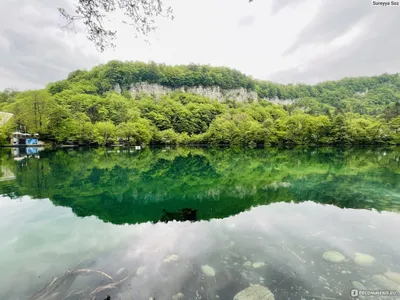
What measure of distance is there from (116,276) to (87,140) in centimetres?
5697

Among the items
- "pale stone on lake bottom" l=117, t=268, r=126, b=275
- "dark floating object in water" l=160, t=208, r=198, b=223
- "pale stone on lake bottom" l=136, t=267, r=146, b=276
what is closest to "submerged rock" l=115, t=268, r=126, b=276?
"pale stone on lake bottom" l=117, t=268, r=126, b=275

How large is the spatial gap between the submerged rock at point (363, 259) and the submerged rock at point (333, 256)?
312 mm

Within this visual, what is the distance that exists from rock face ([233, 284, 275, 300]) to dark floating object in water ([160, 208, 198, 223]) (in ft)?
14.7

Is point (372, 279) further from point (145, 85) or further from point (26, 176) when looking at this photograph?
point (145, 85)

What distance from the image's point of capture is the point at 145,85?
11119 centimetres

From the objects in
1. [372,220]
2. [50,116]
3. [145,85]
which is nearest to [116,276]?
[372,220]

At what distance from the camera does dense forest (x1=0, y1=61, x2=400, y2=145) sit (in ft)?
164

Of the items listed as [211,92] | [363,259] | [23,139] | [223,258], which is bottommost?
[363,259]

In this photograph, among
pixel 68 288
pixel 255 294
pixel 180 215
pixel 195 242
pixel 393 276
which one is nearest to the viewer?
pixel 255 294

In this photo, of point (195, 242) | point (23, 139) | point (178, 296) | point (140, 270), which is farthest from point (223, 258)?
point (23, 139)

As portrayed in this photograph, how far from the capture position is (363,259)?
5.40 metres

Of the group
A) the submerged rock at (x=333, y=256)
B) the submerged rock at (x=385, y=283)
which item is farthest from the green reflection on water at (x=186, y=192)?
the submerged rock at (x=385, y=283)

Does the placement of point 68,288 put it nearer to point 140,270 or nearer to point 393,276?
point 140,270

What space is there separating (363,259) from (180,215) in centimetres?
618
